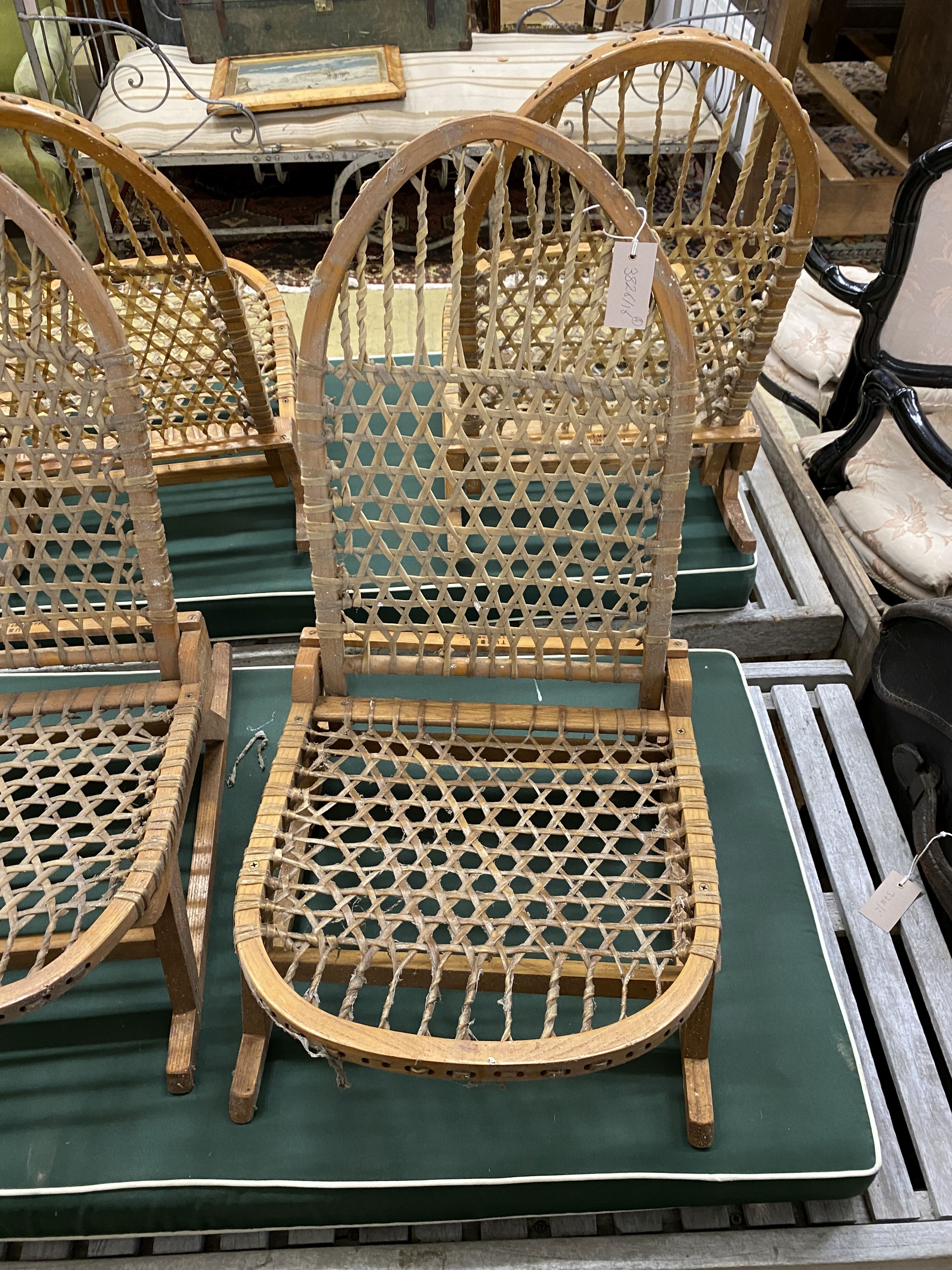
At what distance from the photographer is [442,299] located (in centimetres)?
304

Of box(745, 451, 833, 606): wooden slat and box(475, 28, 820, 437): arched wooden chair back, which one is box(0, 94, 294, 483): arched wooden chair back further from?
box(745, 451, 833, 606): wooden slat

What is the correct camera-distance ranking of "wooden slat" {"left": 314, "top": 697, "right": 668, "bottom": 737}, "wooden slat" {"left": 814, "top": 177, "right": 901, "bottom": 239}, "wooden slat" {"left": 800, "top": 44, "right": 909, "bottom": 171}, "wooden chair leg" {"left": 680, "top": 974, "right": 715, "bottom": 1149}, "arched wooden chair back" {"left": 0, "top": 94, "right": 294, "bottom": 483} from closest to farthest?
1. "wooden chair leg" {"left": 680, "top": 974, "right": 715, "bottom": 1149}
2. "wooden slat" {"left": 314, "top": 697, "right": 668, "bottom": 737}
3. "arched wooden chair back" {"left": 0, "top": 94, "right": 294, "bottom": 483}
4. "wooden slat" {"left": 814, "top": 177, "right": 901, "bottom": 239}
5. "wooden slat" {"left": 800, "top": 44, "right": 909, "bottom": 171}

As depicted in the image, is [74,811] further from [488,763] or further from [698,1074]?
[698,1074]

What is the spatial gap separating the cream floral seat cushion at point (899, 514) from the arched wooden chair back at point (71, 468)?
58.6 inches

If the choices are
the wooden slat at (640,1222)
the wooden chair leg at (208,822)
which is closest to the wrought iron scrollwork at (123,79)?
the wooden chair leg at (208,822)

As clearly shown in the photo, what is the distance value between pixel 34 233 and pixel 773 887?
52.5 inches

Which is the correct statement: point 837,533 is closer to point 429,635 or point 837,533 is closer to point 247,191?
Result: point 429,635

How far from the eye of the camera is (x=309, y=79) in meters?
3.43

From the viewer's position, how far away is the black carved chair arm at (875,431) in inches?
77.7

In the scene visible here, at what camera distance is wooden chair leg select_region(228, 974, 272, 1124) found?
1237mm

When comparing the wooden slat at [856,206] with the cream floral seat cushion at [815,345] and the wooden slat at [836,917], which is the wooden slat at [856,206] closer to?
the cream floral seat cushion at [815,345]

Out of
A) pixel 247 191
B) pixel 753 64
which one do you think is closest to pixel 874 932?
pixel 753 64

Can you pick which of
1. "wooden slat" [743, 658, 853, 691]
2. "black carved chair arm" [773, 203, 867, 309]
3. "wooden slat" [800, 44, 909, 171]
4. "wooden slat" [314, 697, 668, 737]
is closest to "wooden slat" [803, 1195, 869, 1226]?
"wooden slat" [314, 697, 668, 737]

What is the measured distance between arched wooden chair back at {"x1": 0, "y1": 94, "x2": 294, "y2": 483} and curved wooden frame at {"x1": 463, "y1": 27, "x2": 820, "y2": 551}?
433mm
